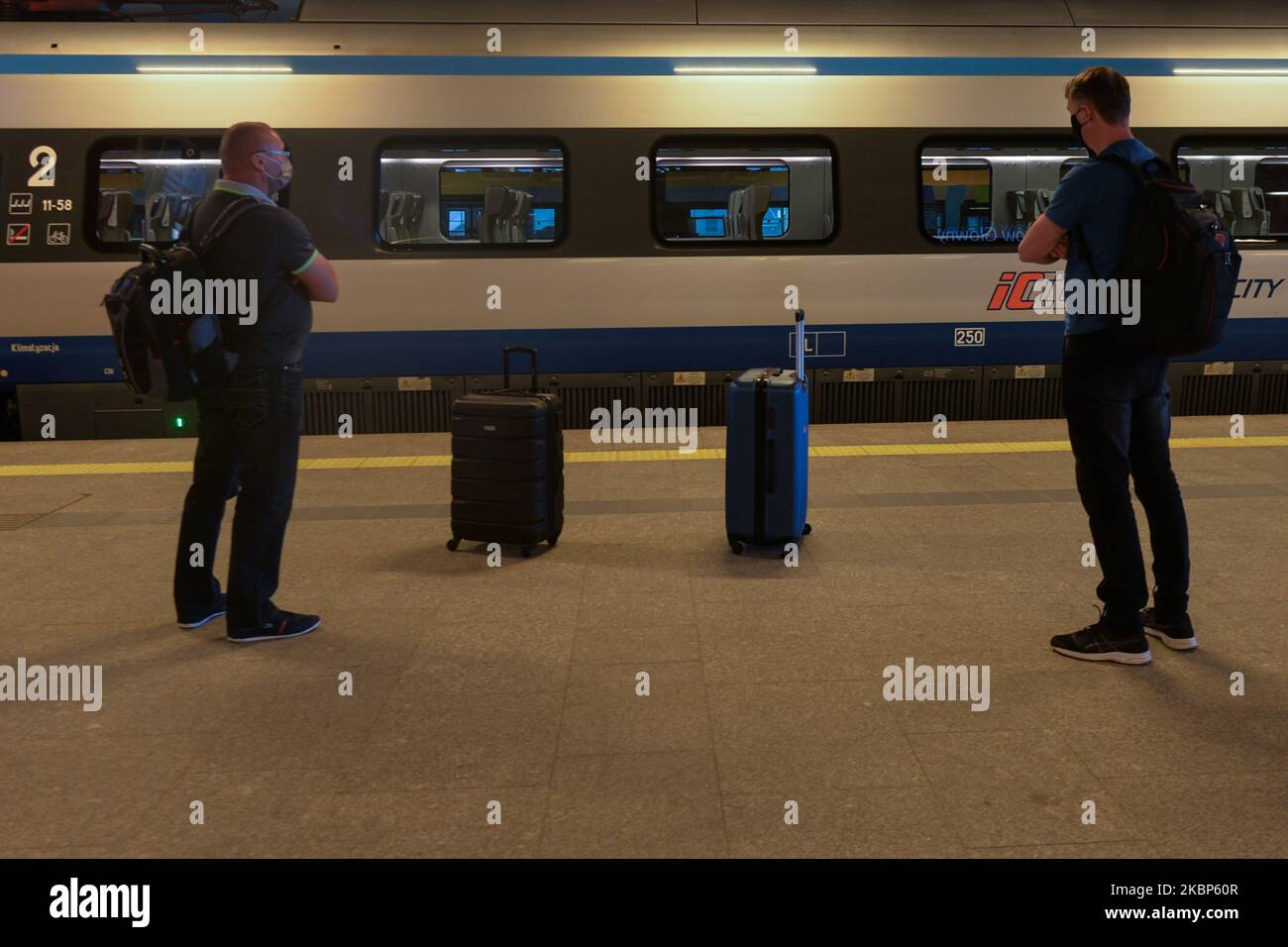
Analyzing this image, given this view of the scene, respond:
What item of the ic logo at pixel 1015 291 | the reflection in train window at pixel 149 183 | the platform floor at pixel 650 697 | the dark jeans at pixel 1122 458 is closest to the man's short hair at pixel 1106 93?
the dark jeans at pixel 1122 458

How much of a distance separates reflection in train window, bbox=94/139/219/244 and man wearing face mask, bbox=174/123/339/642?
4.20m

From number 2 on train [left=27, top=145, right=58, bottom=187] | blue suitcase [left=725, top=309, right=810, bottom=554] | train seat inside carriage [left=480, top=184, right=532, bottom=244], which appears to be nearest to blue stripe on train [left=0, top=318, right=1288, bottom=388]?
train seat inside carriage [left=480, top=184, right=532, bottom=244]

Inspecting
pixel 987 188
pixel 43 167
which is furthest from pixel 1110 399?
pixel 43 167

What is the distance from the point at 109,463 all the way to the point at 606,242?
3554 millimetres

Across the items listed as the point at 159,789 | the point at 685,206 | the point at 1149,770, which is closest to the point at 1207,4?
the point at 685,206

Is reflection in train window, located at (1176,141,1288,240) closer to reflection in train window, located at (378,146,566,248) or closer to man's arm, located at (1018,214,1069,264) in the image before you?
reflection in train window, located at (378,146,566,248)

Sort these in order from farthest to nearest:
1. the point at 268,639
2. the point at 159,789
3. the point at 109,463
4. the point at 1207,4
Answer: the point at 1207,4
the point at 109,463
the point at 268,639
the point at 159,789

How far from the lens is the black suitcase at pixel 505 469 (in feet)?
17.5

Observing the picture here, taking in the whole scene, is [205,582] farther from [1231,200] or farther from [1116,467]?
[1231,200]

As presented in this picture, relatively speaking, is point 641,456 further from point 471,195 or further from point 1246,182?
point 1246,182

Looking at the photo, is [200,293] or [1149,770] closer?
[1149,770]

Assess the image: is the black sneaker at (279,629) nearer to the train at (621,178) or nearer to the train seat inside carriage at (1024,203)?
the train at (621,178)

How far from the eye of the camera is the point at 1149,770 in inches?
120

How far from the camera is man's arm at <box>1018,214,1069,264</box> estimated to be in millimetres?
3740
